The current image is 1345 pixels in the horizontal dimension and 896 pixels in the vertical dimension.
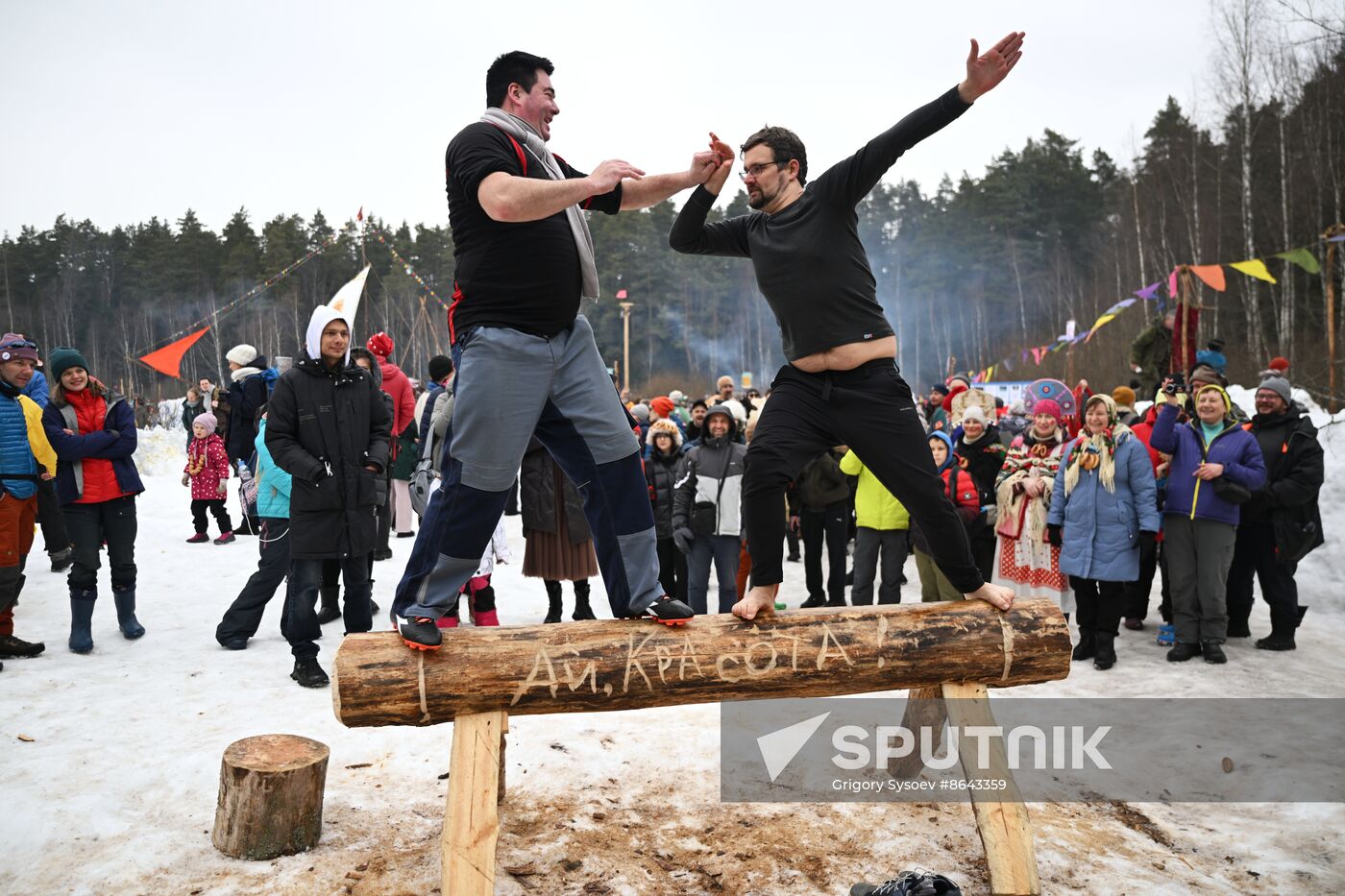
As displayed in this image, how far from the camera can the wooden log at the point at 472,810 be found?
318 centimetres

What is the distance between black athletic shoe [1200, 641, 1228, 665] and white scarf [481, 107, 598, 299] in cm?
599

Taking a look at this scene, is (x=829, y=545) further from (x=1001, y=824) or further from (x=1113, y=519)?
(x=1001, y=824)

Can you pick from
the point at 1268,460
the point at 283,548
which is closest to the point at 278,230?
the point at 283,548

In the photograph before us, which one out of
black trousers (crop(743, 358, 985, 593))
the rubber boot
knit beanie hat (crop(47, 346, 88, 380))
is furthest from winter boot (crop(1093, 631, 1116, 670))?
knit beanie hat (crop(47, 346, 88, 380))

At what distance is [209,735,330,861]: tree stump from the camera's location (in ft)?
12.0

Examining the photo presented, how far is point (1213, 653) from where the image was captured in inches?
270

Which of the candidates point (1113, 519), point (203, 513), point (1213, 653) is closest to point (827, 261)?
point (1113, 519)

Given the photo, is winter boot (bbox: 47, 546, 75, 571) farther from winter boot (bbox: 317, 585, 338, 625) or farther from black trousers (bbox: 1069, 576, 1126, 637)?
black trousers (bbox: 1069, 576, 1126, 637)

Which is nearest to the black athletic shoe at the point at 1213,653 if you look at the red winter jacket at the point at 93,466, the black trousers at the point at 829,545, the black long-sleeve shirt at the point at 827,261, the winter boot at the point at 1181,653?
the winter boot at the point at 1181,653

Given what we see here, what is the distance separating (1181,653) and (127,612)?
8379 millimetres

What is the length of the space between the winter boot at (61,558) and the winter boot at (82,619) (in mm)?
227

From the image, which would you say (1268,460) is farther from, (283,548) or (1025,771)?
(283,548)

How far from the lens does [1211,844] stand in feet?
12.9

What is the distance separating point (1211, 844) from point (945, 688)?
142 centimetres
